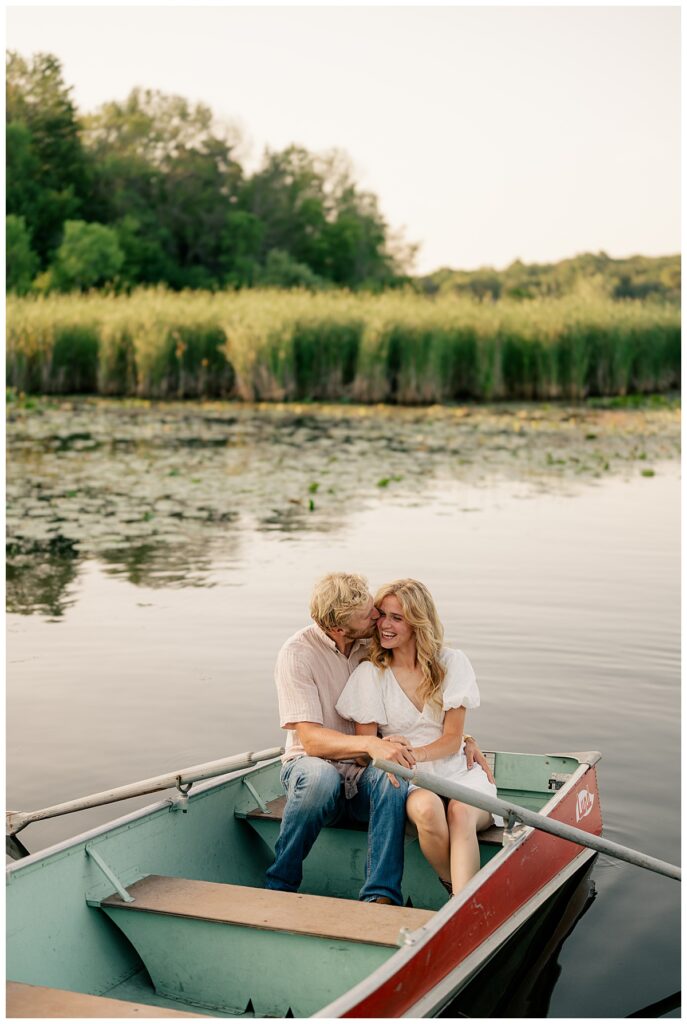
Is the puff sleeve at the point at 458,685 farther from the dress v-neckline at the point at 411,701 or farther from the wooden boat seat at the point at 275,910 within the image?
the wooden boat seat at the point at 275,910

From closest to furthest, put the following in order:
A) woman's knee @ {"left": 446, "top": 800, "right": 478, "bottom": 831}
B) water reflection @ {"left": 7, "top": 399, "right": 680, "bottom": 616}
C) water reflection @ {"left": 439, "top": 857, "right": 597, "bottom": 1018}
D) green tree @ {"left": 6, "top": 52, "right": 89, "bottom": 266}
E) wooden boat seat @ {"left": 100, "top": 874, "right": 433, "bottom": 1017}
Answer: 1. wooden boat seat @ {"left": 100, "top": 874, "right": 433, "bottom": 1017}
2. water reflection @ {"left": 439, "top": 857, "right": 597, "bottom": 1018}
3. woman's knee @ {"left": 446, "top": 800, "right": 478, "bottom": 831}
4. water reflection @ {"left": 7, "top": 399, "right": 680, "bottom": 616}
5. green tree @ {"left": 6, "top": 52, "right": 89, "bottom": 266}

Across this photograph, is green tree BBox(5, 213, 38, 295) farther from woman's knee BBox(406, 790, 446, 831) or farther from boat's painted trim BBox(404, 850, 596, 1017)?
woman's knee BBox(406, 790, 446, 831)

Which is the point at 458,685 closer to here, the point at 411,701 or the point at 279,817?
the point at 411,701

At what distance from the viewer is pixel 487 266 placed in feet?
178

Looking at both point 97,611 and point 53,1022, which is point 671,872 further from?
point 97,611

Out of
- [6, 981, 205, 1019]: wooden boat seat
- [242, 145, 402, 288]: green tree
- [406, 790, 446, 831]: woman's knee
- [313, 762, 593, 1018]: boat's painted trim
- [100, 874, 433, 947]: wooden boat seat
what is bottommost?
[6, 981, 205, 1019]: wooden boat seat

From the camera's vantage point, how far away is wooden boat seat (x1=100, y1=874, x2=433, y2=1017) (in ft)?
11.9

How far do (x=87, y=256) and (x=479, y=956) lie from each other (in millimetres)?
39372

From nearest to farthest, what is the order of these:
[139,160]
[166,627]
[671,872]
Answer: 1. [671,872]
2. [166,627]
3. [139,160]

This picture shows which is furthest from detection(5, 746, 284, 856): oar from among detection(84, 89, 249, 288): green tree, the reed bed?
detection(84, 89, 249, 288): green tree

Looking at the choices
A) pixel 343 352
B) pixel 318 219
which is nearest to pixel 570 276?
pixel 318 219

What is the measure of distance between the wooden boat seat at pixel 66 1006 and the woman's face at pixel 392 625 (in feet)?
4.57

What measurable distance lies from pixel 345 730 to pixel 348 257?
48113 mm

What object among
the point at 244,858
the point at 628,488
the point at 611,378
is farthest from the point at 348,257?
the point at 244,858
